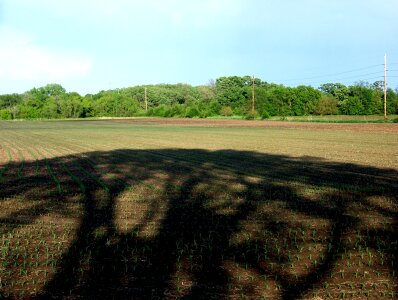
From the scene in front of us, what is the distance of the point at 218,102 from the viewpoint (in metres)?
115

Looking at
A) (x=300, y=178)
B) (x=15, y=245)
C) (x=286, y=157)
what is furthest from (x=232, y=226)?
(x=286, y=157)

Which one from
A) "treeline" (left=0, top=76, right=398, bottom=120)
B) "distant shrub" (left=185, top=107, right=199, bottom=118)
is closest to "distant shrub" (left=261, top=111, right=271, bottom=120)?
"treeline" (left=0, top=76, right=398, bottom=120)

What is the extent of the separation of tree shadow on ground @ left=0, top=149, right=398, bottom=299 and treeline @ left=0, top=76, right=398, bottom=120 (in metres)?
61.8

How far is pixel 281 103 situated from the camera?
10369 cm

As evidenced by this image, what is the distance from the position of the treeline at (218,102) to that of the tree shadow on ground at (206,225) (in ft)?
203

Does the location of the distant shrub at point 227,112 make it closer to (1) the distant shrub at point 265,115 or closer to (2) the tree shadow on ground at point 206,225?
(1) the distant shrub at point 265,115

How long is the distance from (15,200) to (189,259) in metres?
5.68

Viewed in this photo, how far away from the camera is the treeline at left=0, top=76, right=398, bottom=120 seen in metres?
90.1

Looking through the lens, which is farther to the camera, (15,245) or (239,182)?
(239,182)

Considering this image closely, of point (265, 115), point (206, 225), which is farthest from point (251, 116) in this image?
point (206, 225)

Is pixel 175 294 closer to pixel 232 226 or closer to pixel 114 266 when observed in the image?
pixel 114 266

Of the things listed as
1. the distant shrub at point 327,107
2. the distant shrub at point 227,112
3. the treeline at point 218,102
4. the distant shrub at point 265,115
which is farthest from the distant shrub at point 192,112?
the distant shrub at point 327,107

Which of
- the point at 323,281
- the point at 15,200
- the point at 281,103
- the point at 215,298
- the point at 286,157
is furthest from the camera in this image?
the point at 281,103

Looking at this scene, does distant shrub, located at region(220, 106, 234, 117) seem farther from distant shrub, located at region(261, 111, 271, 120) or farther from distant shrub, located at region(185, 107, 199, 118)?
distant shrub, located at region(261, 111, 271, 120)
